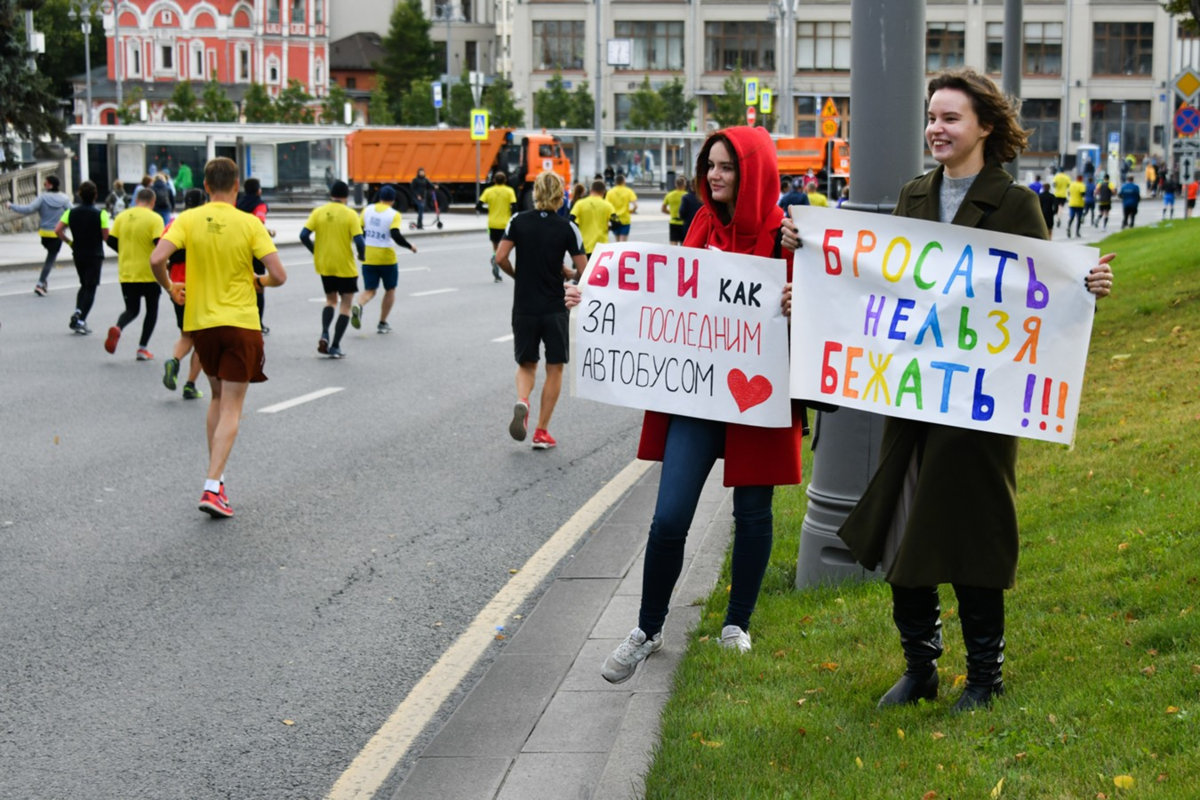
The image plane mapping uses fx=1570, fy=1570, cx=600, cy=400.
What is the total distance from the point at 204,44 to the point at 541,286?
11100 centimetres

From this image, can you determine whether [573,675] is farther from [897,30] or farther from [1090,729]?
[897,30]

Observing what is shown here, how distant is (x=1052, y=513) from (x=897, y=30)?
A: 233cm

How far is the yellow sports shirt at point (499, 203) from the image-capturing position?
2686 cm

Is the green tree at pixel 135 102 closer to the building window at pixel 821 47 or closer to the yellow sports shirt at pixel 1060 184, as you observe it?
the building window at pixel 821 47

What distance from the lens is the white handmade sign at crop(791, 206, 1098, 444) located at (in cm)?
449

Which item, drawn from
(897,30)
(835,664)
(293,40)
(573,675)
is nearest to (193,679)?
(573,675)

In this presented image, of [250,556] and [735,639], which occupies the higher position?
[735,639]

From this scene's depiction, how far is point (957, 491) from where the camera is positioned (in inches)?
170

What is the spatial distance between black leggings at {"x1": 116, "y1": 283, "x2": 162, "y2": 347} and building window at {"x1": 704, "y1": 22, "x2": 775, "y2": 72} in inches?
3054

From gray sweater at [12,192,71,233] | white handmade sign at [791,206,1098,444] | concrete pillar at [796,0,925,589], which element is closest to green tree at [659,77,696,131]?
gray sweater at [12,192,71,233]

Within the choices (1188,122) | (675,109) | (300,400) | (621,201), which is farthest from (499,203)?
(675,109)

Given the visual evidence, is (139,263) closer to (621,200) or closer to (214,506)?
(214,506)

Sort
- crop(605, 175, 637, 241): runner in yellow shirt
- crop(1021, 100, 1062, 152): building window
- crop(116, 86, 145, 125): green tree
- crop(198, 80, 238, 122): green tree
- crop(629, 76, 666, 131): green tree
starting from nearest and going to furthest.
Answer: crop(605, 175, 637, 241): runner in yellow shirt → crop(629, 76, 666, 131): green tree → crop(198, 80, 238, 122): green tree → crop(1021, 100, 1062, 152): building window → crop(116, 86, 145, 125): green tree

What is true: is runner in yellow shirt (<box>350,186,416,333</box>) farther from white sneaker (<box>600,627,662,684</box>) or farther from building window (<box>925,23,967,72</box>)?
building window (<box>925,23,967,72</box>)
